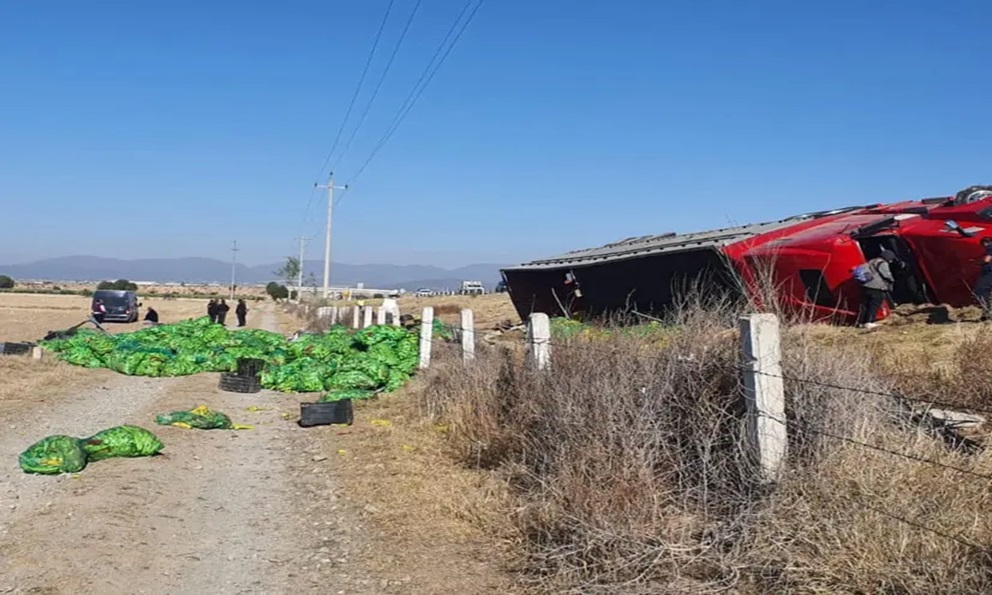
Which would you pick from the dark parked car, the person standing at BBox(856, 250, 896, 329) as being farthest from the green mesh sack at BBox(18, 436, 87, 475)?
the dark parked car

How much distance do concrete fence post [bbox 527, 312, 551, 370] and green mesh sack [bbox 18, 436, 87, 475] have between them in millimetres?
4228

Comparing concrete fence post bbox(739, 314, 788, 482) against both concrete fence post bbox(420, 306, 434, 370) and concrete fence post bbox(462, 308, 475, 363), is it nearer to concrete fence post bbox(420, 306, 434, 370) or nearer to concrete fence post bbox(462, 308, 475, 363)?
concrete fence post bbox(462, 308, 475, 363)

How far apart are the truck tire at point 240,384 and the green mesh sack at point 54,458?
7.09 metres

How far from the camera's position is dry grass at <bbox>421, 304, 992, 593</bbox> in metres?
4.52

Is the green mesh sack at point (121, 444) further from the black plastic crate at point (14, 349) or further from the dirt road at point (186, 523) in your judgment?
the black plastic crate at point (14, 349)

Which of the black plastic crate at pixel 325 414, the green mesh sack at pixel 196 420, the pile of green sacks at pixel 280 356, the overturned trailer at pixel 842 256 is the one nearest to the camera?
the green mesh sack at pixel 196 420

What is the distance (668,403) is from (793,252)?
8090 millimetres

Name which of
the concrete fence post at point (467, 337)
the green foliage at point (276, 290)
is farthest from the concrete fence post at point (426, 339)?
the green foliage at point (276, 290)

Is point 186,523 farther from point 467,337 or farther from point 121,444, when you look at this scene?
point 467,337

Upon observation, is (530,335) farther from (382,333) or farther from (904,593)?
(382,333)

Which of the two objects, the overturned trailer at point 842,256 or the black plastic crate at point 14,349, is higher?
the overturned trailer at point 842,256

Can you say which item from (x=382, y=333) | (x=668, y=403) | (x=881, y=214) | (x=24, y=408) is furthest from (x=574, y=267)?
(x=668, y=403)

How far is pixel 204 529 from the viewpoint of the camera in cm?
665

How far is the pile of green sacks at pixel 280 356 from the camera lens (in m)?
15.5
